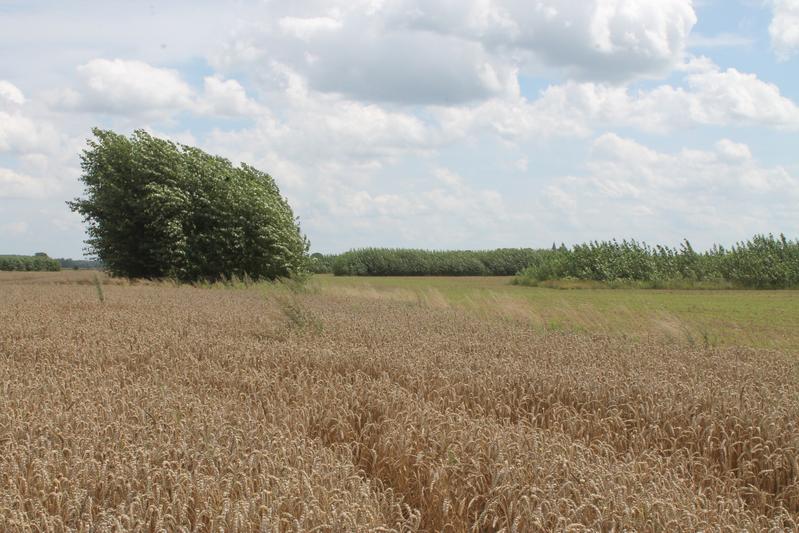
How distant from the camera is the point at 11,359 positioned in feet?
24.1

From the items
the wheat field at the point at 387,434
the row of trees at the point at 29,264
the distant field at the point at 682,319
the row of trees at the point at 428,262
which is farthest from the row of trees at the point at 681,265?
the row of trees at the point at 29,264

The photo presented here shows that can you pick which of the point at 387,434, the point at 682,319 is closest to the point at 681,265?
the point at 682,319

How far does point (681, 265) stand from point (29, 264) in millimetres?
76613

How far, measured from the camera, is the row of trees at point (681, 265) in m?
37.2

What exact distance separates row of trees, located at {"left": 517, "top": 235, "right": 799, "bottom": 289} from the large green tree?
1583 centimetres

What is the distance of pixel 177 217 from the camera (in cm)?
3250

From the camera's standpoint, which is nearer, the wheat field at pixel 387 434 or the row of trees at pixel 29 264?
the wheat field at pixel 387 434

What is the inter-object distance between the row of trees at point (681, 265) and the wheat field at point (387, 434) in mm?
31528

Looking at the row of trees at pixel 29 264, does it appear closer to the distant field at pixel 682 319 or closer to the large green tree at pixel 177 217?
the large green tree at pixel 177 217

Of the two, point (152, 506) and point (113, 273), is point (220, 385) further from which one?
point (113, 273)

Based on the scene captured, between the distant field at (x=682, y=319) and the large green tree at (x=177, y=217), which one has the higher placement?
the large green tree at (x=177, y=217)

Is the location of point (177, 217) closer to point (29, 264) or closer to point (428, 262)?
point (428, 262)

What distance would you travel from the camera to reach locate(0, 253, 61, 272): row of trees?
85250 mm

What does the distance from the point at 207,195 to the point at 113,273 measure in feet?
21.7
